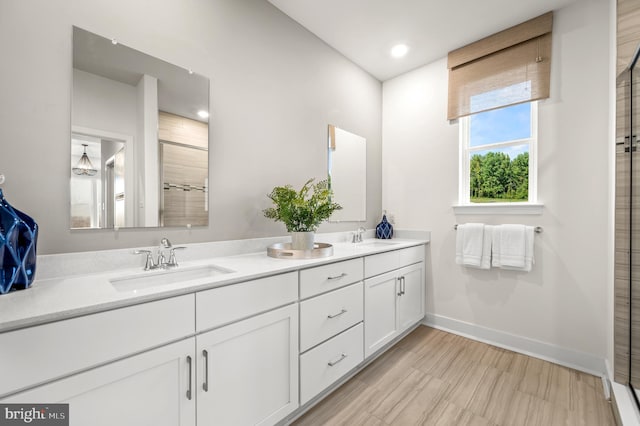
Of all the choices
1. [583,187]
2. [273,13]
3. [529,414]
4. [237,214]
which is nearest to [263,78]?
[273,13]

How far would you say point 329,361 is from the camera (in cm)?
167

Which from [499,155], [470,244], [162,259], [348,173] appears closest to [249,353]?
[162,259]

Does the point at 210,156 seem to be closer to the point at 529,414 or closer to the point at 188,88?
the point at 188,88

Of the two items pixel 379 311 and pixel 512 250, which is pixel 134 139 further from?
pixel 512 250

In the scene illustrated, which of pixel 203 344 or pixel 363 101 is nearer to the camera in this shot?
pixel 203 344

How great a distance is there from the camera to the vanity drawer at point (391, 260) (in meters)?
2.01

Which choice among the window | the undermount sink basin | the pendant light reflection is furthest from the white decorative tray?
the window

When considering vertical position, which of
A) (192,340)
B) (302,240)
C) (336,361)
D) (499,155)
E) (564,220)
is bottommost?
(336,361)

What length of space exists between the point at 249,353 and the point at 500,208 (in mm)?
2256

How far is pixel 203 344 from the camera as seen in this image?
1.11 metres

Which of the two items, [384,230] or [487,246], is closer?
[487,246]

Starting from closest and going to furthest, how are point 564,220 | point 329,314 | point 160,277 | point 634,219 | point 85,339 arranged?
point 85,339
point 160,277
point 634,219
point 329,314
point 564,220

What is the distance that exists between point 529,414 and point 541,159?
5.76 feet

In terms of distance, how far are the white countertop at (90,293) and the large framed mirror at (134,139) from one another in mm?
284
